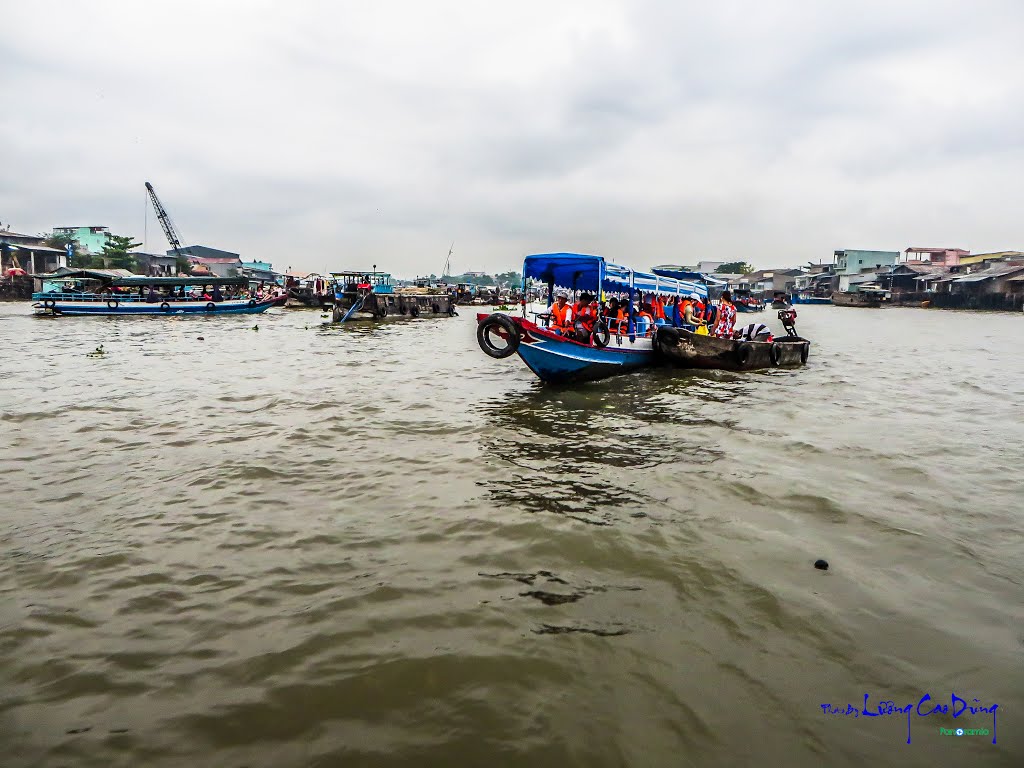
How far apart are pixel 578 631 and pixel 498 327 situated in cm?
846

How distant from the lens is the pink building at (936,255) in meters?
65.6

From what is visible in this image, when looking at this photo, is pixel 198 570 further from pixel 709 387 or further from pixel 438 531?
pixel 709 387

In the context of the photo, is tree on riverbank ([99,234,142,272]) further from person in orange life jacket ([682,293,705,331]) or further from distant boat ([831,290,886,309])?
distant boat ([831,290,886,309])

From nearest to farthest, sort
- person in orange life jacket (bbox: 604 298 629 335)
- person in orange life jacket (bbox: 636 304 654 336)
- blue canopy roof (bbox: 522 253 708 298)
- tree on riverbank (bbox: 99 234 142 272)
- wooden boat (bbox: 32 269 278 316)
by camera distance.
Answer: blue canopy roof (bbox: 522 253 708 298), person in orange life jacket (bbox: 604 298 629 335), person in orange life jacket (bbox: 636 304 654 336), wooden boat (bbox: 32 269 278 316), tree on riverbank (bbox: 99 234 142 272)

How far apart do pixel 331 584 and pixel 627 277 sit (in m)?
10.7

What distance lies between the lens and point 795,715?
9.02ft

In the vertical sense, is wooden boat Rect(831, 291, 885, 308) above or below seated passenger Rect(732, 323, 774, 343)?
above

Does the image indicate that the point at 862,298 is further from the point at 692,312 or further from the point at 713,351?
the point at 713,351

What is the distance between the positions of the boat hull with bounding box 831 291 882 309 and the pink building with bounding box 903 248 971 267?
14.1 metres

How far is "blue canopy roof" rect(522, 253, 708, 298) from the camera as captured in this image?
12258mm

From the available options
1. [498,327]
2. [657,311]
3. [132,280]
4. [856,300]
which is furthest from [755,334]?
[856,300]

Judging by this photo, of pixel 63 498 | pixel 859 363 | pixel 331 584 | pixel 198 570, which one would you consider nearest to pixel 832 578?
pixel 331 584

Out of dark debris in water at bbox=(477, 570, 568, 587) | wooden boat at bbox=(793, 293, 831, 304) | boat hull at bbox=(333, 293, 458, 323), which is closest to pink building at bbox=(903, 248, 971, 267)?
wooden boat at bbox=(793, 293, 831, 304)

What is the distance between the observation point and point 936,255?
6644 cm
